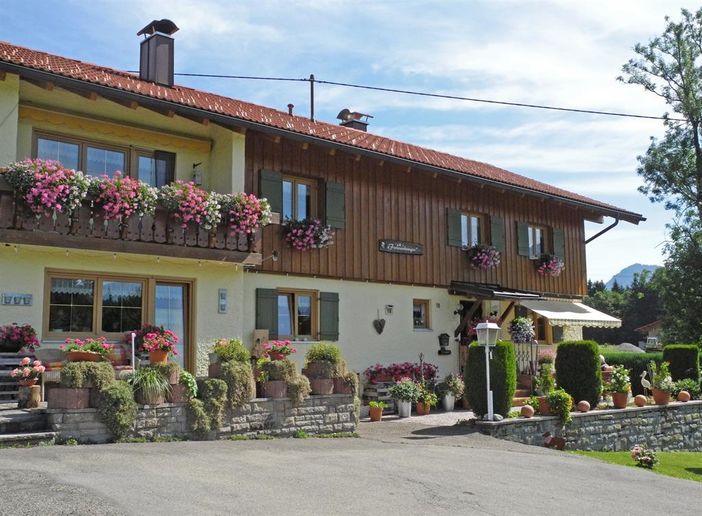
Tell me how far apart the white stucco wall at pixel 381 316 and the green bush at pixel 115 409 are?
525 cm

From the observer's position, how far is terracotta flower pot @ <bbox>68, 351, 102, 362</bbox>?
11.0 metres

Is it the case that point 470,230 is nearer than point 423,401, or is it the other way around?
point 423,401

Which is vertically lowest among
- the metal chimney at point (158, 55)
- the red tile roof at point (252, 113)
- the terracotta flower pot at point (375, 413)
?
the terracotta flower pot at point (375, 413)

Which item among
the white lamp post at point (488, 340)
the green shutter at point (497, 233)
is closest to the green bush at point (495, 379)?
the white lamp post at point (488, 340)

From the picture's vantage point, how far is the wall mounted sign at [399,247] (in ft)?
60.0

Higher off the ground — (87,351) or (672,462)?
(87,351)

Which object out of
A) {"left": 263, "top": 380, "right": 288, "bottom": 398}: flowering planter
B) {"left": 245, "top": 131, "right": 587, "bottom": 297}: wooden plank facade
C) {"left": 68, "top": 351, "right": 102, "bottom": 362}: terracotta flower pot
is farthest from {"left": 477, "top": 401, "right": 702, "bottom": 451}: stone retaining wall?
{"left": 68, "top": 351, "right": 102, "bottom": 362}: terracotta flower pot

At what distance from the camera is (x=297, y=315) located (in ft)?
54.7

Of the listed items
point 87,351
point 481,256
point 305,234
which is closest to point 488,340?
point 305,234

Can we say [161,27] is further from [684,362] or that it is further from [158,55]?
[684,362]

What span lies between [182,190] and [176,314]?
255 cm

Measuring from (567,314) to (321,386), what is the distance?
10211 mm

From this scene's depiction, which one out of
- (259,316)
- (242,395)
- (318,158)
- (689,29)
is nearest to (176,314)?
(259,316)

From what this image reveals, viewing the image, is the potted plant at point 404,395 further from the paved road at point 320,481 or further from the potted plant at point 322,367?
the paved road at point 320,481
